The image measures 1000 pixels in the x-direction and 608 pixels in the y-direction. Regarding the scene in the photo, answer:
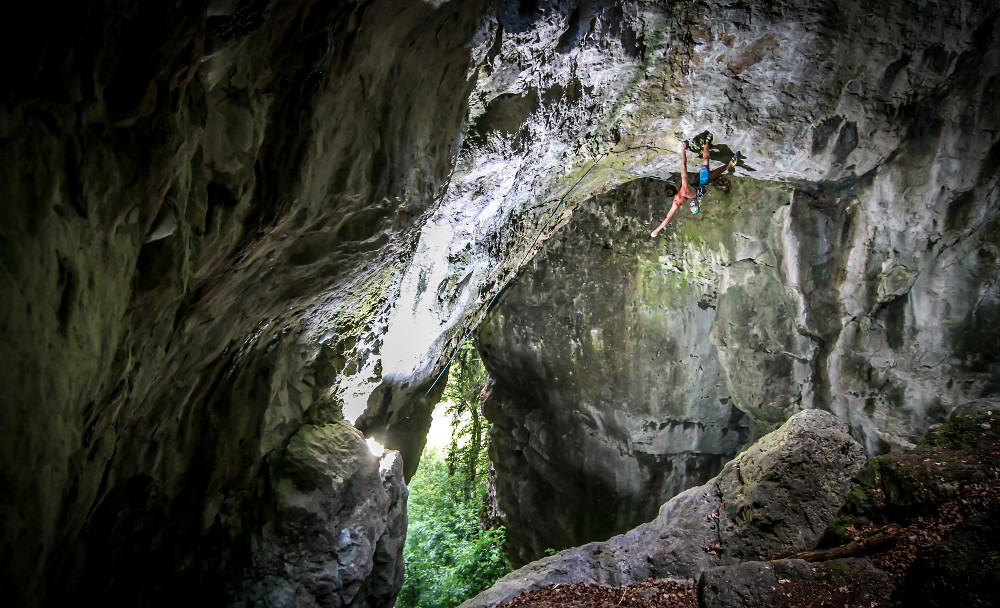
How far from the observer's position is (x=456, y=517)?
1281 cm

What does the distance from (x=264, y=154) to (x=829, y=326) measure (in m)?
8.76

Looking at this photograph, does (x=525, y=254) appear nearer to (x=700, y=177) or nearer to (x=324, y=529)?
(x=700, y=177)

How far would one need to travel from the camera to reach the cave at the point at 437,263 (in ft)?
6.55

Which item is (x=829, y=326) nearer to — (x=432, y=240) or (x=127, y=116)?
(x=432, y=240)

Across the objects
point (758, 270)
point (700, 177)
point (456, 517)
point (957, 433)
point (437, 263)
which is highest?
point (758, 270)

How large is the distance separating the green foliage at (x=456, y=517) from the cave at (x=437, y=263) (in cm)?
109

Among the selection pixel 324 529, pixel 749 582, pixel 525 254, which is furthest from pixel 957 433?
pixel 324 529

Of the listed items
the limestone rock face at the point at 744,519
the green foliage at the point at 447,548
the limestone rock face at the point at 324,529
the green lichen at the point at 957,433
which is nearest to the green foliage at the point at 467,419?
the green foliage at the point at 447,548

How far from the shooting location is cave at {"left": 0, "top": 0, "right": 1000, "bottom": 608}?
200 cm

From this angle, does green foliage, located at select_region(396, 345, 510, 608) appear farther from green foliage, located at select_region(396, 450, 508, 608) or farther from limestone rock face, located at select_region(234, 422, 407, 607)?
limestone rock face, located at select_region(234, 422, 407, 607)

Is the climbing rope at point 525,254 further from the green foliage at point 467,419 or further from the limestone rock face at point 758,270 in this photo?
the green foliage at point 467,419

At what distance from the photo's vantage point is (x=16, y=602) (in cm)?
195

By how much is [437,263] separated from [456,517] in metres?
8.43

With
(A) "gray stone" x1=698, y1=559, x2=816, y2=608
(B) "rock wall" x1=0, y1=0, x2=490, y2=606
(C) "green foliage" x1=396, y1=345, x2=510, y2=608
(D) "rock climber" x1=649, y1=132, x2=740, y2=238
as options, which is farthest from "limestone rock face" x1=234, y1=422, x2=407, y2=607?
(D) "rock climber" x1=649, y1=132, x2=740, y2=238
